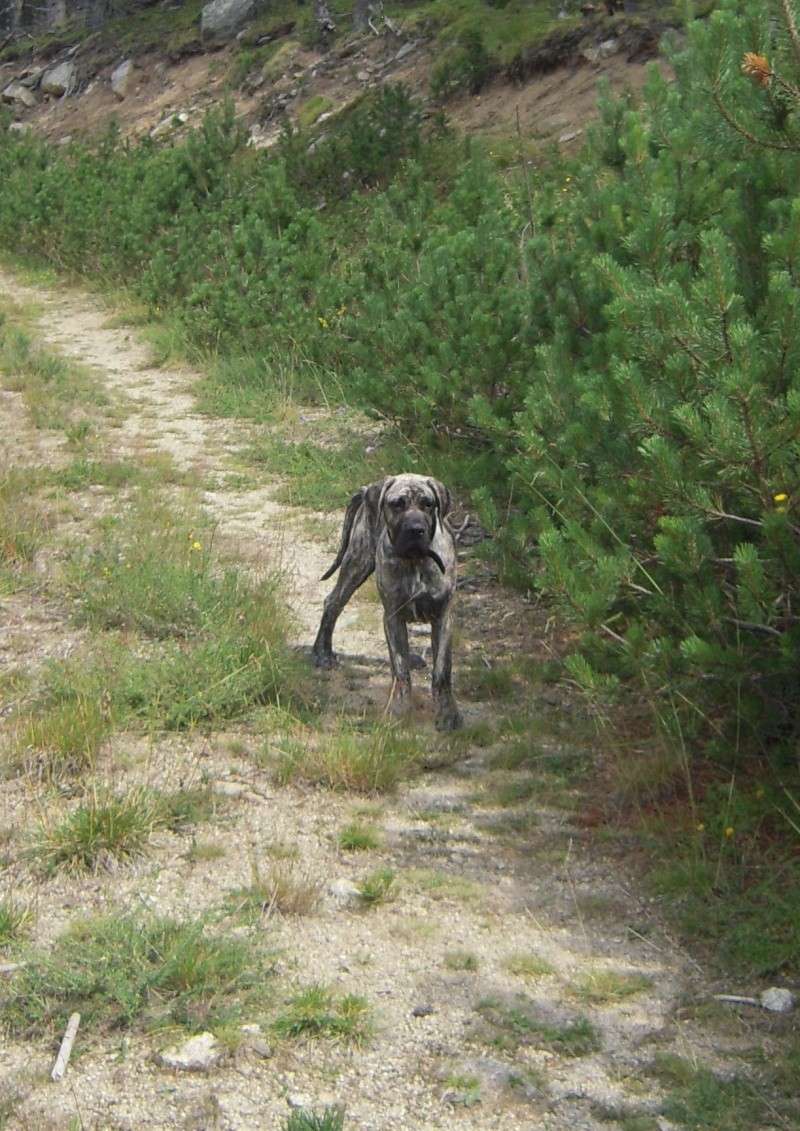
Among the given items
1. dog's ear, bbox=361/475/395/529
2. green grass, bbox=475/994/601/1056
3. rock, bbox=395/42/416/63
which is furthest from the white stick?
rock, bbox=395/42/416/63

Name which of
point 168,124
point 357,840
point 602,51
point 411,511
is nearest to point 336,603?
point 411,511

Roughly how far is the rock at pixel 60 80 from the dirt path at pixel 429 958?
1328 inches

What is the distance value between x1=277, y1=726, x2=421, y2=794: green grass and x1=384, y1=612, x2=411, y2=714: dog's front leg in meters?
0.39

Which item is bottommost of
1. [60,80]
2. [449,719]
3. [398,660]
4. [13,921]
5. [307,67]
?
[449,719]

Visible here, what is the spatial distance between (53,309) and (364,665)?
1195 centimetres

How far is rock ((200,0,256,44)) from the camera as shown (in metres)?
32.8

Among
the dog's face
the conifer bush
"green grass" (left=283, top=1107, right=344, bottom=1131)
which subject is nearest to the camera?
"green grass" (left=283, top=1107, right=344, bottom=1131)

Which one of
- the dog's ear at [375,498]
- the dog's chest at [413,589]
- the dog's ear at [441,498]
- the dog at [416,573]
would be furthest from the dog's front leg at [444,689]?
the dog's ear at [375,498]

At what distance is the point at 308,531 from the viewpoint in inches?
333

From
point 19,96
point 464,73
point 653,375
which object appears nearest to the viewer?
point 653,375

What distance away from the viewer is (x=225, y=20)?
Result: 3297 centimetres

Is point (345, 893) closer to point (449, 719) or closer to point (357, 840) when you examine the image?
point (357, 840)

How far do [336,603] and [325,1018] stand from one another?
9.61 ft

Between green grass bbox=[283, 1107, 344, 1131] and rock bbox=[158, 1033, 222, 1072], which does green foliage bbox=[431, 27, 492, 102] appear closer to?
rock bbox=[158, 1033, 222, 1072]
